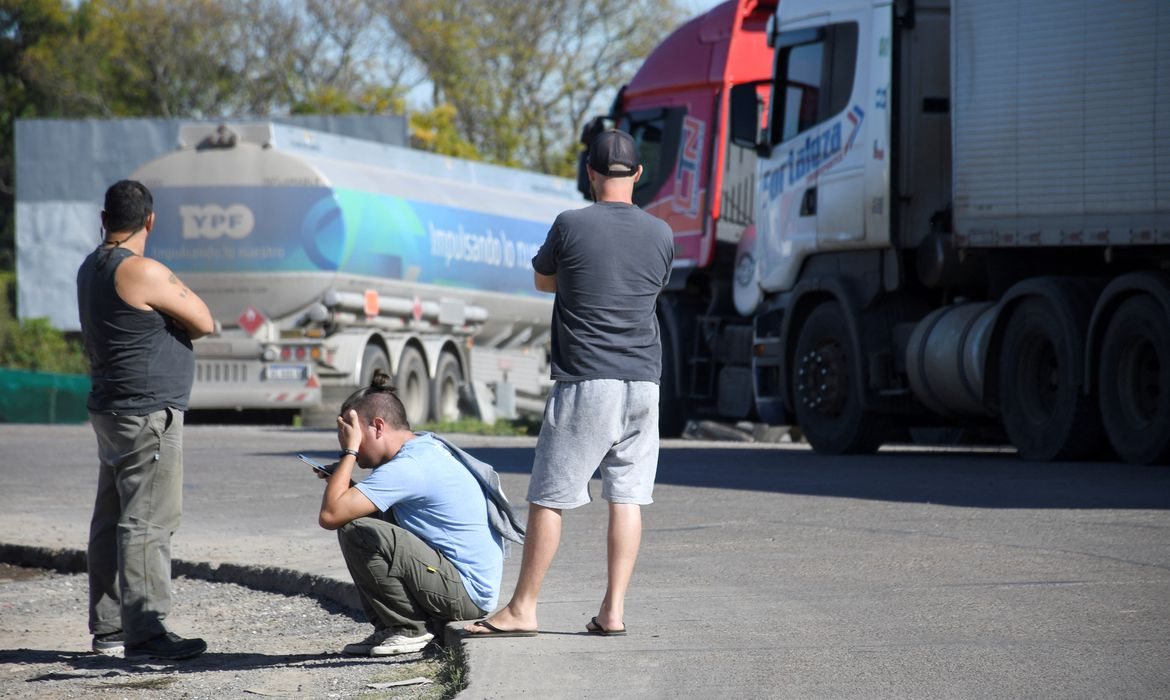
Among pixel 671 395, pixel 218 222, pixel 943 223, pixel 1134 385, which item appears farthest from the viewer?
pixel 218 222

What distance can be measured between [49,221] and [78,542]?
1269 inches

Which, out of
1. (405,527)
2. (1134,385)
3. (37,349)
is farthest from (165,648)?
(37,349)

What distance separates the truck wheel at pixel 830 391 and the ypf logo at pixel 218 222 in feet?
29.9

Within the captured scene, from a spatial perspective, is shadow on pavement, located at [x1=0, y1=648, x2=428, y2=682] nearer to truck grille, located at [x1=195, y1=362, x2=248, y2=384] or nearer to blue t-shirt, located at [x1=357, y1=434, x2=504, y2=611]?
blue t-shirt, located at [x1=357, y1=434, x2=504, y2=611]

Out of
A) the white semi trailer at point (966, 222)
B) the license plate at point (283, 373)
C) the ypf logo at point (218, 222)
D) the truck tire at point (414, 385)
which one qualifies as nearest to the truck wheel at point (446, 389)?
the truck tire at point (414, 385)

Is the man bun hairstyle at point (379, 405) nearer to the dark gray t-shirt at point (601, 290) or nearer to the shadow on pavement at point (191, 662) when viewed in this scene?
the dark gray t-shirt at point (601, 290)

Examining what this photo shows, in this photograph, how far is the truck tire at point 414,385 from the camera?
2336 cm

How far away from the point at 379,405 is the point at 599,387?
753mm

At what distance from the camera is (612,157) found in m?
5.49

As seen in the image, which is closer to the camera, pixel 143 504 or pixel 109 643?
pixel 143 504

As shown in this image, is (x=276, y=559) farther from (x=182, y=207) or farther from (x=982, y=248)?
(x=182, y=207)

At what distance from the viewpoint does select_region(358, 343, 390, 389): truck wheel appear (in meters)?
22.0

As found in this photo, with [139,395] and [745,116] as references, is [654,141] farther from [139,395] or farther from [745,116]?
[139,395]

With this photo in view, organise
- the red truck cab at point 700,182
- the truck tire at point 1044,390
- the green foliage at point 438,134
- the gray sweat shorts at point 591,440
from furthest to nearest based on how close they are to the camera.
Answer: the green foliage at point 438,134
the red truck cab at point 700,182
the truck tire at point 1044,390
the gray sweat shorts at point 591,440
